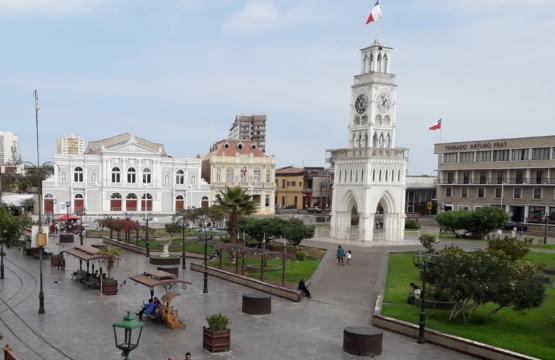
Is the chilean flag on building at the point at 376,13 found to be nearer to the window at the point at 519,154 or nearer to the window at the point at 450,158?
the window at the point at 519,154

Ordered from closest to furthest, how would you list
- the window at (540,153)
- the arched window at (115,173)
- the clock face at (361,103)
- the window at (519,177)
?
the clock face at (361,103) < the window at (540,153) < the window at (519,177) < the arched window at (115,173)

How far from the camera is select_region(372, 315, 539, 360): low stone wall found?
52.2ft

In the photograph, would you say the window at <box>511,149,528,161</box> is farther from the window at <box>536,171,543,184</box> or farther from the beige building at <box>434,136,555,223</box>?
the window at <box>536,171,543,184</box>

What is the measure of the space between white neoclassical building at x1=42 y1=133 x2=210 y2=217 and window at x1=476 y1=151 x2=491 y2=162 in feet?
134

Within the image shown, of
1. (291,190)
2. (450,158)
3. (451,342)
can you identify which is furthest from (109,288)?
(291,190)

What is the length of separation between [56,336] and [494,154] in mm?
68338

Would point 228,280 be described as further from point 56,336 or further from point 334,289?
point 56,336

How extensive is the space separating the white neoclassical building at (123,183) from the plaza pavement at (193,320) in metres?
39.7

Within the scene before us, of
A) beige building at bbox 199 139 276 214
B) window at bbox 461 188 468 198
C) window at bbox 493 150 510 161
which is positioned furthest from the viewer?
beige building at bbox 199 139 276 214

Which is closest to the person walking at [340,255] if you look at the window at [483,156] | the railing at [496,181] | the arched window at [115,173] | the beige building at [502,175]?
the beige building at [502,175]

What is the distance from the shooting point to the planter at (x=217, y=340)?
1653 centimetres

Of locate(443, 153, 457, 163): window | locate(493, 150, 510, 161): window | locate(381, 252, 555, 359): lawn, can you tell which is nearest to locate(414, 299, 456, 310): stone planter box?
locate(381, 252, 555, 359): lawn

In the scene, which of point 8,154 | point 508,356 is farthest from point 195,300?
point 8,154

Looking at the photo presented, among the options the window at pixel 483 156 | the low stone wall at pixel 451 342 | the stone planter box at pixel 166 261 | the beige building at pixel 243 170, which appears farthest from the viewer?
the beige building at pixel 243 170
